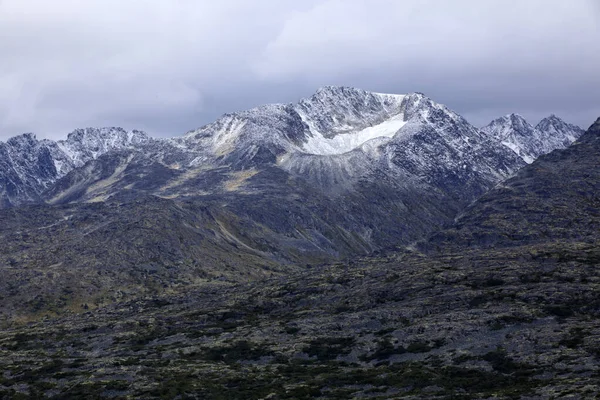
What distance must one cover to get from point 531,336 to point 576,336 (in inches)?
368

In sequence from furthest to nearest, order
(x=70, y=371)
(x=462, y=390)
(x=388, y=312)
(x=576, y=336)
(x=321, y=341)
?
(x=388, y=312), (x=321, y=341), (x=70, y=371), (x=576, y=336), (x=462, y=390)

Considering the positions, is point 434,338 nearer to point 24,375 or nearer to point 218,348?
point 218,348

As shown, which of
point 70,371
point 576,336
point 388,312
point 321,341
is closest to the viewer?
point 576,336

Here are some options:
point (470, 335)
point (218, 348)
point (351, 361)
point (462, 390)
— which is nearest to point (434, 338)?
point (470, 335)

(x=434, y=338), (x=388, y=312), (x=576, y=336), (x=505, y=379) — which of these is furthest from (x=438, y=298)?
(x=505, y=379)

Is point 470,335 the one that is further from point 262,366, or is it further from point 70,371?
point 70,371

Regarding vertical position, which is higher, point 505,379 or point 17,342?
point 17,342

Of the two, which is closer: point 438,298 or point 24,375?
point 24,375

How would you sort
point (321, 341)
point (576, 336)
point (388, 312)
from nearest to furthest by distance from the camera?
point (576, 336) → point (321, 341) → point (388, 312)

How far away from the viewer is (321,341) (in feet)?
564

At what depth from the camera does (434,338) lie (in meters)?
161

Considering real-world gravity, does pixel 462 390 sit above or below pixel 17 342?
below

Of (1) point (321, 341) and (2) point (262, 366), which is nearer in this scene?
(2) point (262, 366)

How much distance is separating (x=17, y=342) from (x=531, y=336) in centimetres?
13675
